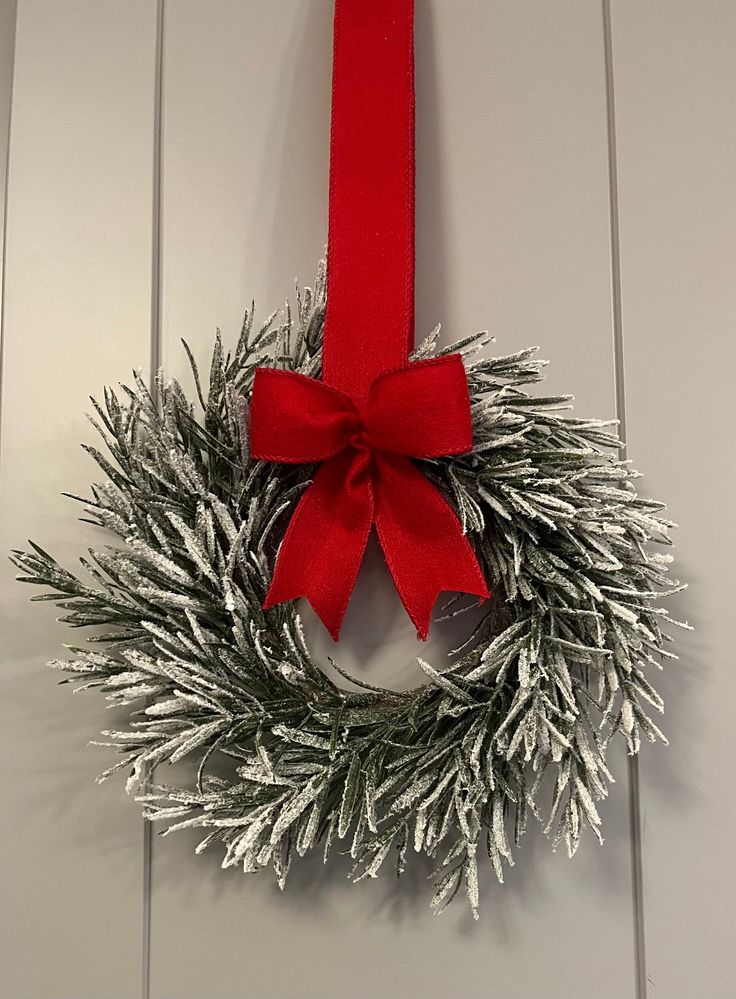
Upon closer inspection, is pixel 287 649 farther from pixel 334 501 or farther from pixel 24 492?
pixel 24 492

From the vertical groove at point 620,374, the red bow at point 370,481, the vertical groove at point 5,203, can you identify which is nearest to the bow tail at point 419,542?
the red bow at point 370,481

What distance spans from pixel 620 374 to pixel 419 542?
10.1 inches

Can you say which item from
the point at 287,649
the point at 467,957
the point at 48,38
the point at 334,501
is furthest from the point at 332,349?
the point at 467,957

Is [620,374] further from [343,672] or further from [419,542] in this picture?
[343,672]

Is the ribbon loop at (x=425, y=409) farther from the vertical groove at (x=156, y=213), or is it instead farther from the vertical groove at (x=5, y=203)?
the vertical groove at (x=5, y=203)

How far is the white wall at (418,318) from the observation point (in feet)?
2.41

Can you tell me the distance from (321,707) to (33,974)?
37 centimetres

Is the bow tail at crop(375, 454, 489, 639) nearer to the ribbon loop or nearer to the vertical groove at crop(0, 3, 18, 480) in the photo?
the ribbon loop

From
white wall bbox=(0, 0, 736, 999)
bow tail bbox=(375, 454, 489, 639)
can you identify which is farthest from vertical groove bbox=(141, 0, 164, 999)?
bow tail bbox=(375, 454, 489, 639)

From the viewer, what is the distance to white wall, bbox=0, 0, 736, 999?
0.74 m

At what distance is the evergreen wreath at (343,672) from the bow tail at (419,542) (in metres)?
0.02

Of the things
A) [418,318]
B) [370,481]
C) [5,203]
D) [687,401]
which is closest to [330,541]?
[370,481]

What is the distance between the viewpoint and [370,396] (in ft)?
2.19

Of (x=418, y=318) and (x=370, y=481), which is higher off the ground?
(x=418, y=318)
